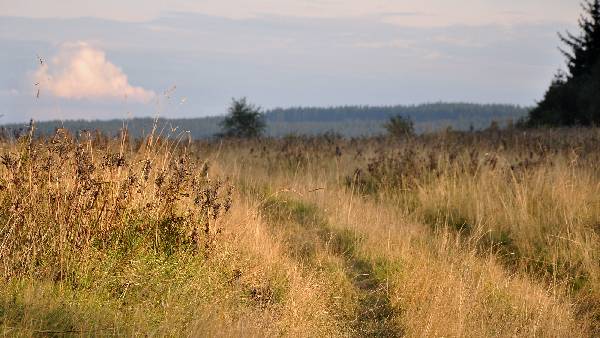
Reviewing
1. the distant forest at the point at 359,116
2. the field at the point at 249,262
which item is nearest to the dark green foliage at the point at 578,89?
the field at the point at 249,262

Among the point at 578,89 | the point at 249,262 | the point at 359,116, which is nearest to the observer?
the point at 249,262

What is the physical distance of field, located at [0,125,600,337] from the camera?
4.43 m

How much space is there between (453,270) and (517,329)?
1.13 metres

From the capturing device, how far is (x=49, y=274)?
4672mm

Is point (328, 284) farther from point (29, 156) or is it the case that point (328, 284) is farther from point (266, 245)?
point (29, 156)

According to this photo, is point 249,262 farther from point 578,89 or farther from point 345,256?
point 578,89

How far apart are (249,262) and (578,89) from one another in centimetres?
2506

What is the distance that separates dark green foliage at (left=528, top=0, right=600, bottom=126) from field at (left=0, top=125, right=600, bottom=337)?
17640 mm

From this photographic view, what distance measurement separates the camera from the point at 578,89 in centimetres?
2731

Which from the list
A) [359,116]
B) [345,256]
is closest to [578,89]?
[345,256]

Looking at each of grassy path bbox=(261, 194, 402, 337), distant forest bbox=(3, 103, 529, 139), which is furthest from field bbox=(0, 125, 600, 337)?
distant forest bbox=(3, 103, 529, 139)

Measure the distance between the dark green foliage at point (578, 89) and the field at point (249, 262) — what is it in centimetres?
1764

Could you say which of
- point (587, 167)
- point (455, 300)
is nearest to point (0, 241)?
point (455, 300)

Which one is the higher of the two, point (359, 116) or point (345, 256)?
point (359, 116)
